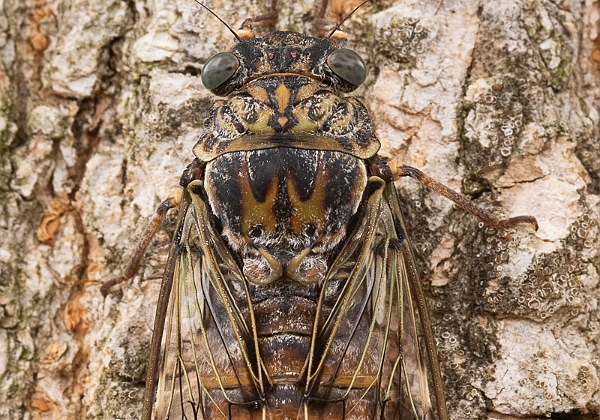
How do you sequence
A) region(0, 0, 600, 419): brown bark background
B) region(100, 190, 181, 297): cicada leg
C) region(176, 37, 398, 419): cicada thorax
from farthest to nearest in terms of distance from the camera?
region(100, 190, 181, 297): cicada leg → region(0, 0, 600, 419): brown bark background → region(176, 37, 398, 419): cicada thorax

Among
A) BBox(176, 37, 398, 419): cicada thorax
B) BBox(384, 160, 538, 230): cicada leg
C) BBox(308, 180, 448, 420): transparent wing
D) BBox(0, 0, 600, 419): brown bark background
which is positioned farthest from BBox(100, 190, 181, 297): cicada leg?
BBox(384, 160, 538, 230): cicada leg

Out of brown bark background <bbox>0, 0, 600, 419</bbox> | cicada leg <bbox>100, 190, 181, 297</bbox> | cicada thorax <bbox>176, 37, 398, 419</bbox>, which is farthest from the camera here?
cicada leg <bbox>100, 190, 181, 297</bbox>

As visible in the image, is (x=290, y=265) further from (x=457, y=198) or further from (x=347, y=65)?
(x=347, y=65)

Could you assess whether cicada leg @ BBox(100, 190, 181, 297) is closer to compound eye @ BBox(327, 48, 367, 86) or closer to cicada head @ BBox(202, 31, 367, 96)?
cicada head @ BBox(202, 31, 367, 96)

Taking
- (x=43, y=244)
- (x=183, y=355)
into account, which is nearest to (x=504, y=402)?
(x=183, y=355)

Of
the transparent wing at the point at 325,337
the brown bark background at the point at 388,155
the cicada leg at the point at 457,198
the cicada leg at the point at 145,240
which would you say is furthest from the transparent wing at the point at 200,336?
the cicada leg at the point at 457,198

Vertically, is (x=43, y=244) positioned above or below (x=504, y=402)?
above

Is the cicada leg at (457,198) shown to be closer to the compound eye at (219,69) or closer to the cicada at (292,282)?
the cicada at (292,282)

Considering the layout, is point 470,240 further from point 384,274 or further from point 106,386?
point 106,386
